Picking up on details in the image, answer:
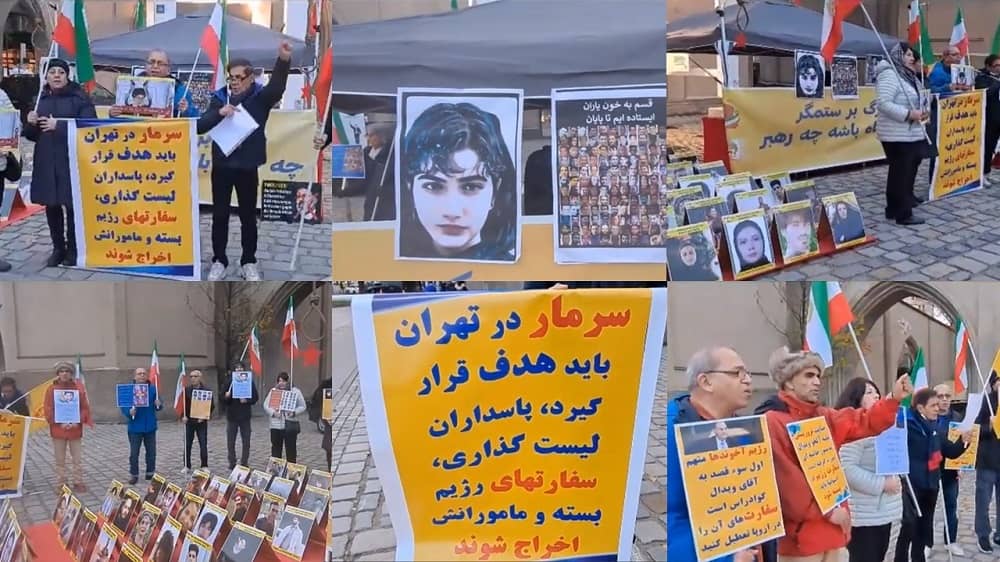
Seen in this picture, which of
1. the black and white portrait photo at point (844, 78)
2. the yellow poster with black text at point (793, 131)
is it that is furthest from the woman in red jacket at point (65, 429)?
the black and white portrait photo at point (844, 78)

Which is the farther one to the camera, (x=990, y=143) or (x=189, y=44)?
(x=990, y=143)

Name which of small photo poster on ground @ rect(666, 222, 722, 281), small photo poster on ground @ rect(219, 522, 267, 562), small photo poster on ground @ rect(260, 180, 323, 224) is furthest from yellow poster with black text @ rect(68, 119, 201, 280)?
small photo poster on ground @ rect(666, 222, 722, 281)

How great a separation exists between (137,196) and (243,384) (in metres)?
0.93

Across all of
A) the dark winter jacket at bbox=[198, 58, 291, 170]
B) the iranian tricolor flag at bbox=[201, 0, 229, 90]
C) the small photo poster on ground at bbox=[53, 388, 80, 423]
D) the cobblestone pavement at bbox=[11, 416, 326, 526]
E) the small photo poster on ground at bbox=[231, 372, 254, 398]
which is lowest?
the cobblestone pavement at bbox=[11, 416, 326, 526]

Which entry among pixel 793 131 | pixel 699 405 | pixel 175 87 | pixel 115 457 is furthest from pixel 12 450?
pixel 793 131

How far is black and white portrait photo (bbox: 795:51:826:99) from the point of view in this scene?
13.5ft

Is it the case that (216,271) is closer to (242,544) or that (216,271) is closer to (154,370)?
(154,370)

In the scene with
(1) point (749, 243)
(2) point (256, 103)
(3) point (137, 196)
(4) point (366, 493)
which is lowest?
(4) point (366, 493)

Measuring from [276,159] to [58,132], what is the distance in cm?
95

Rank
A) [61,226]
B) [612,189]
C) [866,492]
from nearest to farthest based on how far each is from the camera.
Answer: [612,189]
[61,226]
[866,492]

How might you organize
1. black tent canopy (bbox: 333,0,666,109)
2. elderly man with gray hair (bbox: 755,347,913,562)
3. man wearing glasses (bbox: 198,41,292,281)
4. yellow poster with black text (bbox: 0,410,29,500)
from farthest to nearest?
yellow poster with black text (bbox: 0,410,29,500) < elderly man with gray hair (bbox: 755,347,913,562) < man wearing glasses (bbox: 198,41,292,281) < black tent canopy (bbox: 333,0,666,109)

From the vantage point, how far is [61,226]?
164 inches

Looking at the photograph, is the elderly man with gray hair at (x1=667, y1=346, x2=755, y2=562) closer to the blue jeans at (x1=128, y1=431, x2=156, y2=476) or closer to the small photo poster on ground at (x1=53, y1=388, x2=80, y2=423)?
the blue jeans at (x1=128, y1=431, x2=156, y2=476)

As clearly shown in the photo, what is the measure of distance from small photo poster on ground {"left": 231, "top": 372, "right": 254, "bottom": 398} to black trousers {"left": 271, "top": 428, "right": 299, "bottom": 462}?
199 mm
